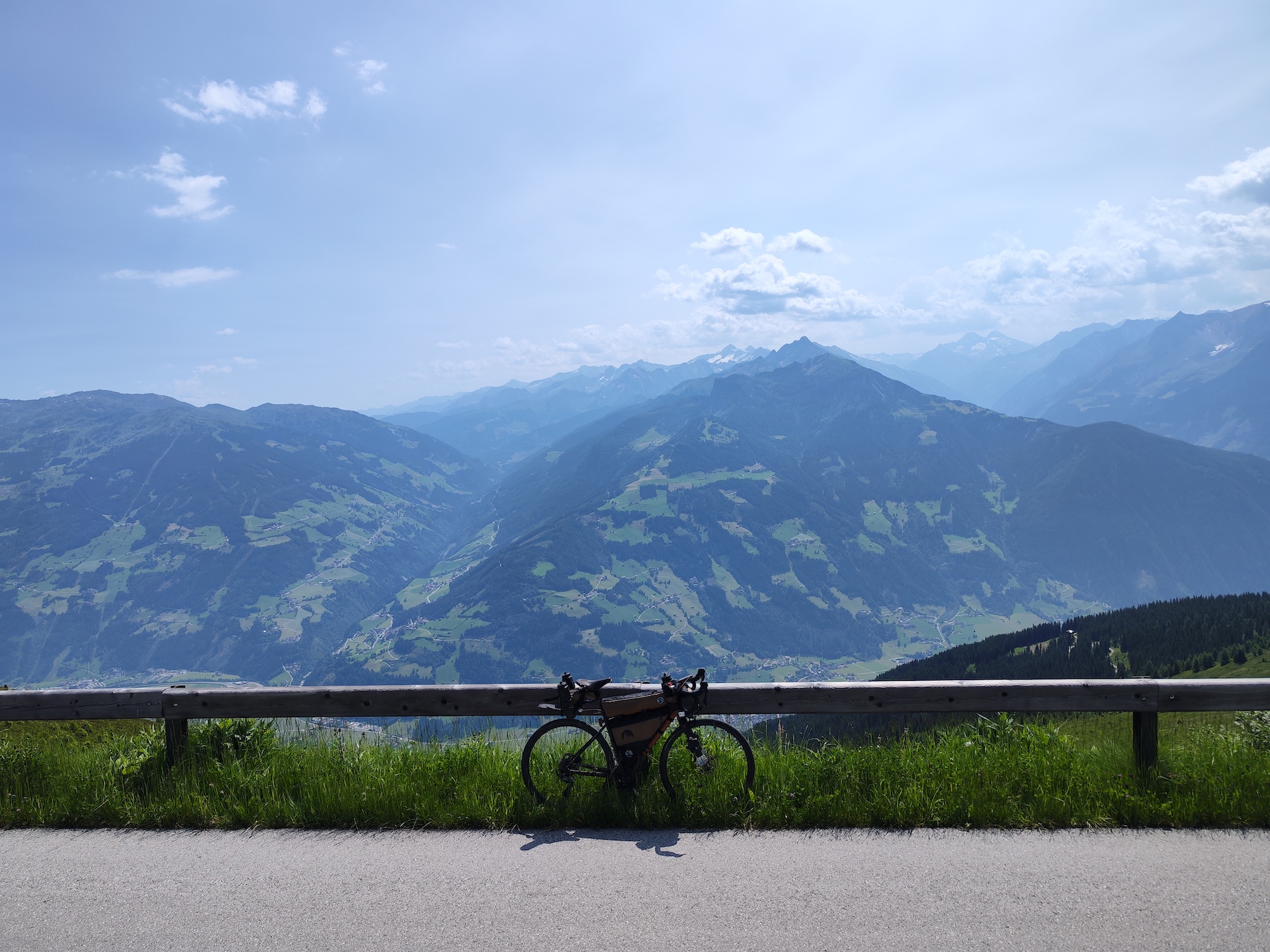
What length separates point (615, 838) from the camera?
5828mm

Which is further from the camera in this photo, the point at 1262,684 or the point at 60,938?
the point at 1262,684

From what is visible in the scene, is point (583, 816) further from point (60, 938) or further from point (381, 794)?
point (60, 938)

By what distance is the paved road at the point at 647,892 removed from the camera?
14.4ft

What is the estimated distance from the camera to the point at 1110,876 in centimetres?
487

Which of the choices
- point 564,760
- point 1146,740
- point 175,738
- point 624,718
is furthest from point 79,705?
point 1146,740

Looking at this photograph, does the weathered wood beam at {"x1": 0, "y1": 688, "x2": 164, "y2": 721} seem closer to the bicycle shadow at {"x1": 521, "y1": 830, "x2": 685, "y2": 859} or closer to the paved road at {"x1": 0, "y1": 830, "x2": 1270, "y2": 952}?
the paved road at {"x1": 0, "y1": 830, "x2": 1270, "y2": 952}

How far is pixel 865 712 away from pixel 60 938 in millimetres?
6287

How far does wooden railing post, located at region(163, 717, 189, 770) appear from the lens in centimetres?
702

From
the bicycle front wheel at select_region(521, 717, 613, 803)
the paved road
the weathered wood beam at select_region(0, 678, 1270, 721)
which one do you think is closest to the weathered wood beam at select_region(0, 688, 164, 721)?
the weathered wood beam at select_region(0, 678, 1270, 721)

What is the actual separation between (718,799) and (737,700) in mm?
895

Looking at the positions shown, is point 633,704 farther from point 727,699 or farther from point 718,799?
point 718,799

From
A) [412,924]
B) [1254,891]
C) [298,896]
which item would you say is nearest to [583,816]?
[412,924]

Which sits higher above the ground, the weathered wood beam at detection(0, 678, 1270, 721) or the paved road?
the weathered wood beam at detection(0, 678, 1270, 721)

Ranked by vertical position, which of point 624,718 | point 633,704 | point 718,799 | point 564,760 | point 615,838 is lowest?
point 615,838
